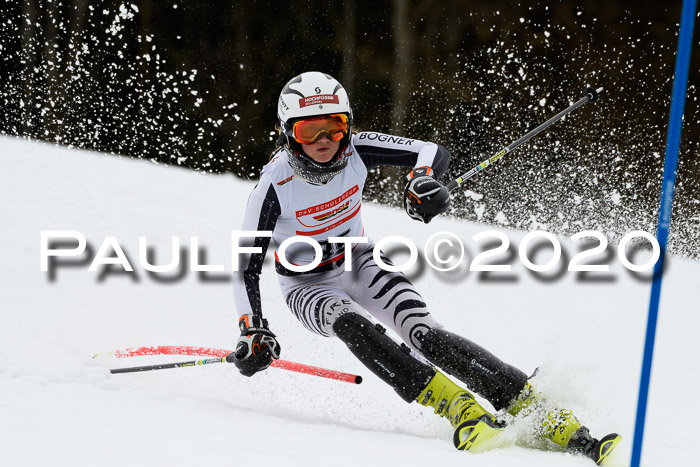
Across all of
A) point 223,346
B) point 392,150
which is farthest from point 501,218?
point 392,150

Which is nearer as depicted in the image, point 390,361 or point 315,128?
point 390,361

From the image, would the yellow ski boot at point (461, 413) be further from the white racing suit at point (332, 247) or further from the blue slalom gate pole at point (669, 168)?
the blue slalom gate pole at point (669, 168)

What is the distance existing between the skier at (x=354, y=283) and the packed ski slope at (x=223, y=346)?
157 mm

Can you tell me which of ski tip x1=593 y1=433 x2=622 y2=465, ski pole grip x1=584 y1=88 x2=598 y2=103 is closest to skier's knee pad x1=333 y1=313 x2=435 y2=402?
ski tip x1=593 y1=433 x2=622 y2=465

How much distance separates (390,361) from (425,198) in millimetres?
673

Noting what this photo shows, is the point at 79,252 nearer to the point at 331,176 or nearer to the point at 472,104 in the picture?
the point at 331,176

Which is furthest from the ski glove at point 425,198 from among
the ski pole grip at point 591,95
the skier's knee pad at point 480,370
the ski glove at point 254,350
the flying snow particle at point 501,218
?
the flying snow particle at point 501,218

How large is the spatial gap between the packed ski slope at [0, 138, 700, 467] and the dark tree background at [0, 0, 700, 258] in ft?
19.9

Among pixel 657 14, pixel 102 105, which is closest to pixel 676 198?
pixel 657 14

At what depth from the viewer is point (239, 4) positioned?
16.6 m

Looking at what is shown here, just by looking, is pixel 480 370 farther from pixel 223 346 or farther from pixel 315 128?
pixel 223 346

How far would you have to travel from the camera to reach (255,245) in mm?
2859

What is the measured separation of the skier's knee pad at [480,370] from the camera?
2553 mm

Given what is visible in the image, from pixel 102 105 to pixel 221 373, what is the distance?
1400cm
